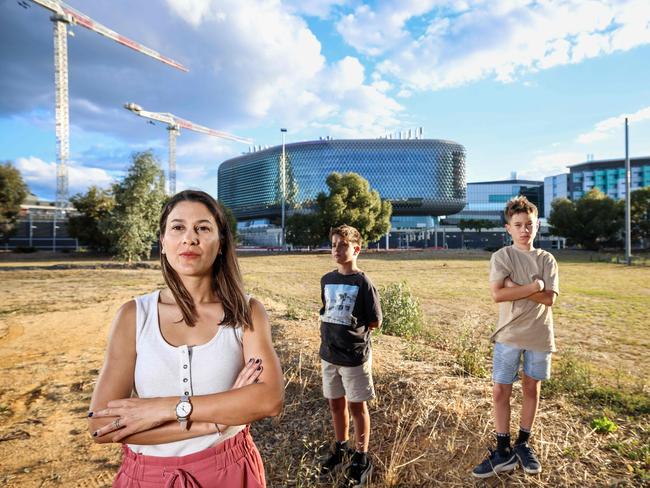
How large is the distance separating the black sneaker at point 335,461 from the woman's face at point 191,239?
2.36 meters

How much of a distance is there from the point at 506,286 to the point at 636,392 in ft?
11.5

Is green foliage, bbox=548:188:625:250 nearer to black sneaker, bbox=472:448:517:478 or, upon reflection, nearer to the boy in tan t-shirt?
the boy in tan t-shirt

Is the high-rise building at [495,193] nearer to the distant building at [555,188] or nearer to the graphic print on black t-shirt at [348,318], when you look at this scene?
the distant building at [555,188]

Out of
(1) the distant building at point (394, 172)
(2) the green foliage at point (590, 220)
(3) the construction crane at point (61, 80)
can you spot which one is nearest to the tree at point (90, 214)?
(3) the construction crane at point (61, 80)

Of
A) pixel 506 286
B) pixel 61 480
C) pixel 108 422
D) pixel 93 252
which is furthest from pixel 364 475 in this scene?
pixel 93 252

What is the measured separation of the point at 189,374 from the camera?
1.65 metres

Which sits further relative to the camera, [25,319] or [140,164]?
[140,164]

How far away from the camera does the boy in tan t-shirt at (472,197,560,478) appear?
3104 millimetres

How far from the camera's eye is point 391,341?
7.02 meters

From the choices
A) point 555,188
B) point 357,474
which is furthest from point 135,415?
point 555,188

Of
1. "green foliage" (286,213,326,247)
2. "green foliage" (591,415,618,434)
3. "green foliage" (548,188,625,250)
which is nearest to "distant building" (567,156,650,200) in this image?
"green foliage" (548,188,625,250)

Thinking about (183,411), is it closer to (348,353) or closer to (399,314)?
(348,353)

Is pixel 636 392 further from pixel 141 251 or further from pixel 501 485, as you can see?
pixel 141 251

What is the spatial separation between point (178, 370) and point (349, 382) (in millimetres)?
1956
